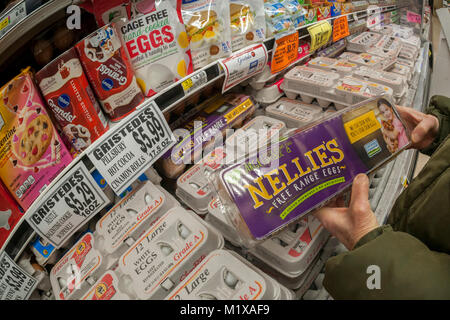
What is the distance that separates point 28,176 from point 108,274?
0.37 meters

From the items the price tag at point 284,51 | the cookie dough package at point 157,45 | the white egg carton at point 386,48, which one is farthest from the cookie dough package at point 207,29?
the white egg carton at point 386,48

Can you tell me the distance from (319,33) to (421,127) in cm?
96

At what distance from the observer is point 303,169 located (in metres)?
0.84

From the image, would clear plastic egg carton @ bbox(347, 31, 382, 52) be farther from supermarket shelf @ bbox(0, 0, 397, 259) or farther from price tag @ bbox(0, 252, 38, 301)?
price tag @ bbox(0, 252, 38, 301)

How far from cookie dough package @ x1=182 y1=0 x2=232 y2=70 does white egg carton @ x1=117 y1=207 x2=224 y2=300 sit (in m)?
0.64

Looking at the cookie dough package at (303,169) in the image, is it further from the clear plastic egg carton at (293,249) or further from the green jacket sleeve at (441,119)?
Result: the green jacket sleeve at (441,119)

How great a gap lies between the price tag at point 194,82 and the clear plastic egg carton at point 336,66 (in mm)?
980

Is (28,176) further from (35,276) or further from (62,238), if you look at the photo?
(35,276)

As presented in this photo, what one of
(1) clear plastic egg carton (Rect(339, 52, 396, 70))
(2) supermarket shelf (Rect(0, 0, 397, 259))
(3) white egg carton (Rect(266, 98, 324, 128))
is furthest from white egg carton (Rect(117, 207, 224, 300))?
(1) clear plastic egg carton (Rect(339, 52, 396, 70))

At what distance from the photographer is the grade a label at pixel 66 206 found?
32.7 inches

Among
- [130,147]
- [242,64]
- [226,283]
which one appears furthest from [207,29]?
[226,283]

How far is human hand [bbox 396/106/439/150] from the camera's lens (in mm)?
1094

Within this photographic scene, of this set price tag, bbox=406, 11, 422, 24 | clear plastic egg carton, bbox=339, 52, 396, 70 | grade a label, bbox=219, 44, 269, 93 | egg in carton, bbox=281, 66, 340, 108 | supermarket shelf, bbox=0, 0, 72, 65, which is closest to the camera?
supermarket shelf, bbox=0, 0, 72, 65

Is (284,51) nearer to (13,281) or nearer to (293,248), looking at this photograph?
(293,248)
